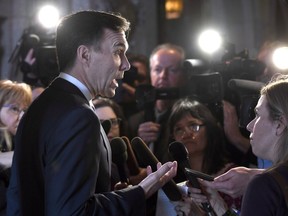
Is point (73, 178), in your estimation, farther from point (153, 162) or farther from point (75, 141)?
point (153, 162)

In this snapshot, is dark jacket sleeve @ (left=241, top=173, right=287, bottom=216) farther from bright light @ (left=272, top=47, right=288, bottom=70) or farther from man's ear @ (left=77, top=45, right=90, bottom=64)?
bright light @ (left=272, top=47, right=288, bottom=70)

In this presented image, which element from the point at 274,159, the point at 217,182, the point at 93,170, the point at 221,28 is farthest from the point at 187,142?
the point at 221,28

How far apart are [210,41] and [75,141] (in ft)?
6.01

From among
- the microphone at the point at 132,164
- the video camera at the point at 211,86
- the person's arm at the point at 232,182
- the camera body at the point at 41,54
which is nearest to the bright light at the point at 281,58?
the video camera at the point at 211,86

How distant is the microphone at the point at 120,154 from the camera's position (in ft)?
6.65

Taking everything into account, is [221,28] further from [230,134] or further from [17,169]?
[17,169]

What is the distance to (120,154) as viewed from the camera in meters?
2.05

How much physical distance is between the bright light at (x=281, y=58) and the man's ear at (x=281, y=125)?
1232 mm

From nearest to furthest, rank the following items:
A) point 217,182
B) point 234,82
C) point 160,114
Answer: point 217,182
point 234,82
point 160,114

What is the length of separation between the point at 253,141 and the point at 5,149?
4.46 feet

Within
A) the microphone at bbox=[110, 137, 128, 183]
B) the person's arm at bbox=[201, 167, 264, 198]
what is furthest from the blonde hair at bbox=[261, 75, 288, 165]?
the microphone at bbox=[110, 137, 128, 183]

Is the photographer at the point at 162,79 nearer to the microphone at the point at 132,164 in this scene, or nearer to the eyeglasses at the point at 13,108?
the microphone at the point at 132,164

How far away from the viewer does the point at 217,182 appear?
177 centimetres

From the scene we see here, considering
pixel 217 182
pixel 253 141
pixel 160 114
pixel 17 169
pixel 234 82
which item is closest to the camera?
pixel 17 169
